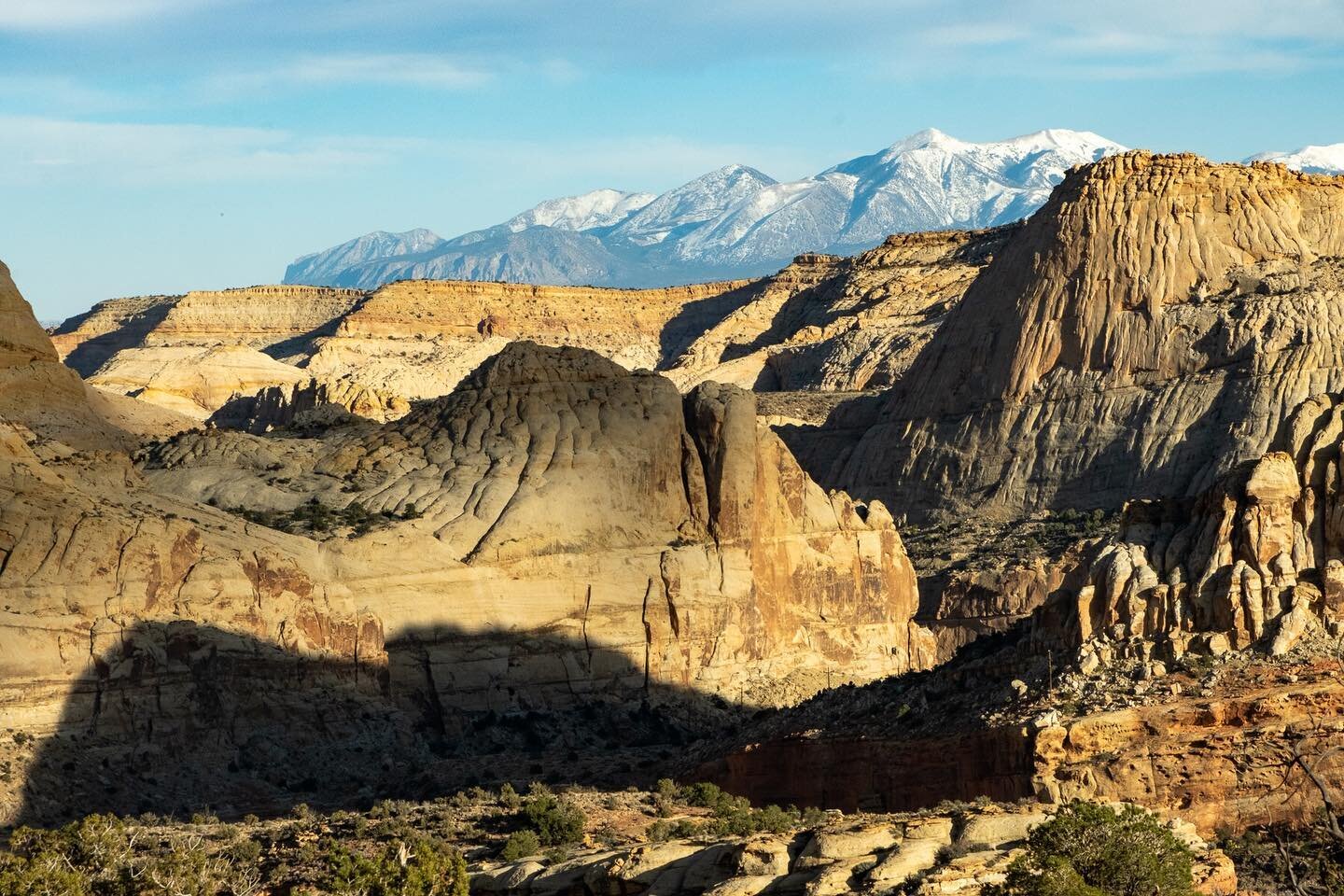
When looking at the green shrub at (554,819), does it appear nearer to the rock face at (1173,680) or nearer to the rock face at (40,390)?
the rock face at (1173,680)

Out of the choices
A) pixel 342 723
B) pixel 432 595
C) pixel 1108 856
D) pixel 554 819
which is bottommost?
pixel 342 723

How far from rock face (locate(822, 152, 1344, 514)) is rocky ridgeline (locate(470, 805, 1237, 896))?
61.9 meters

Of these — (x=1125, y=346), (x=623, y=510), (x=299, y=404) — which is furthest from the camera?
(x=299, y=404)

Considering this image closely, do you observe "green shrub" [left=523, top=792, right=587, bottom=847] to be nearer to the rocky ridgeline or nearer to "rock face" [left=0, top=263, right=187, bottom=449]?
the rocky ridgeline

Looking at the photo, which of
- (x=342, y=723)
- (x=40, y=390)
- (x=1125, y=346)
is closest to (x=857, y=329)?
(x=1125, y=346)

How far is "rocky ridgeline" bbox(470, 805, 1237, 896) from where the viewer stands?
44.8 meters

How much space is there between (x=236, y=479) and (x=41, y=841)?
1270 inches

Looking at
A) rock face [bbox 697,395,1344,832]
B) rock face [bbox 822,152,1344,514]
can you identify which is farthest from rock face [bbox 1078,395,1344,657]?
rock face [bbox 822,152,1344,514]

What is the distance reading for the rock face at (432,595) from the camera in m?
73.5

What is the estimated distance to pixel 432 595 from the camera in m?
83.1

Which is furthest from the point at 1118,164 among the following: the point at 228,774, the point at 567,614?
the point at 228,774

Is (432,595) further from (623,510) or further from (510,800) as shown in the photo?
(510,800)

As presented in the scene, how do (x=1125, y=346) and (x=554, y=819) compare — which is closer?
(x=554, y=819)

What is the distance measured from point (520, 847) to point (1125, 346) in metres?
66.7
